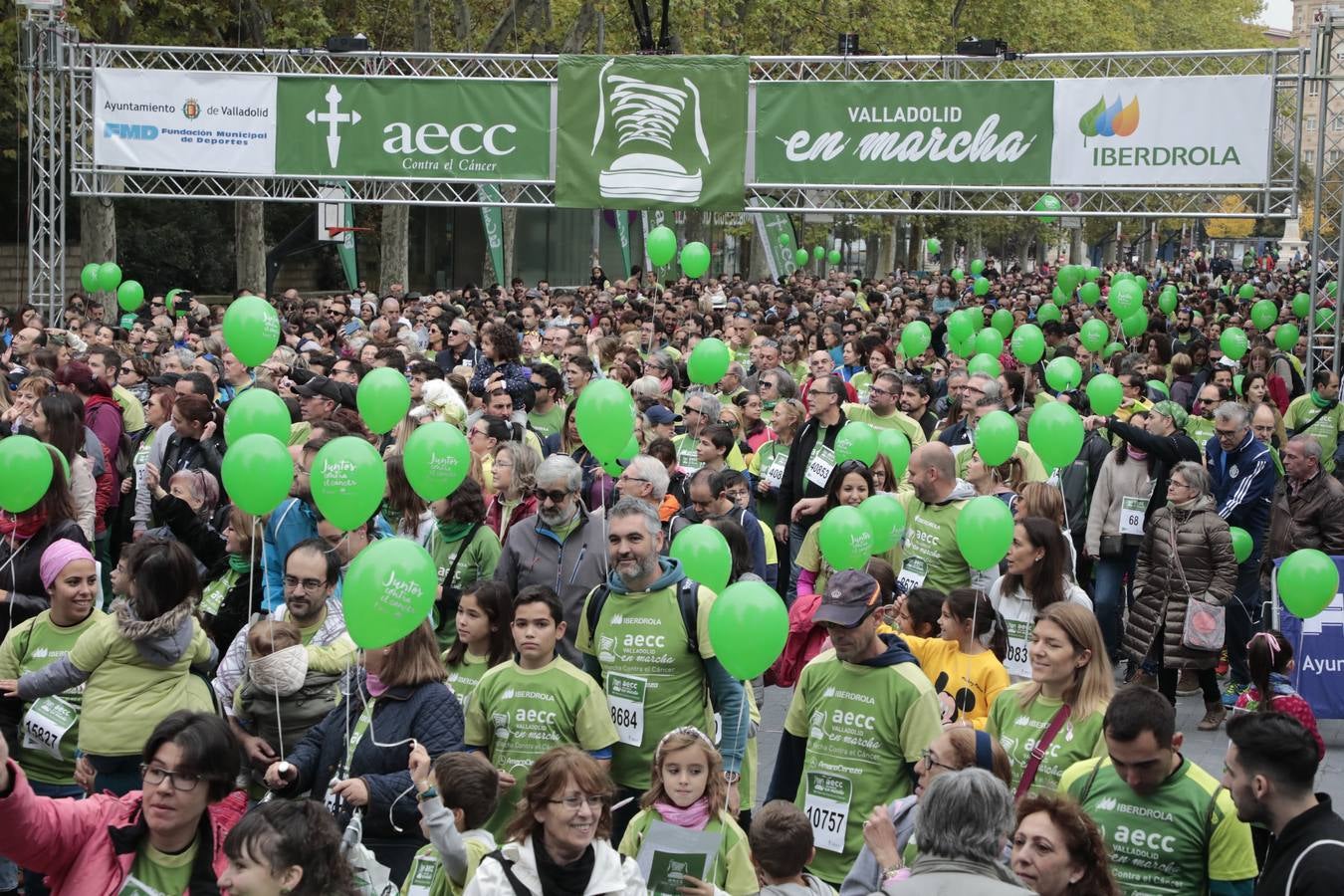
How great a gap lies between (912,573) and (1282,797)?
11.8 feet

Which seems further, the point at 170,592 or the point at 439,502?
the point at 439,502

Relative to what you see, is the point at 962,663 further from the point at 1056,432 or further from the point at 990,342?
the point at 990,342

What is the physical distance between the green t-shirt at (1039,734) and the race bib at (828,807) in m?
0.50

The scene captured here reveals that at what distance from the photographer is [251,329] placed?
1026cm

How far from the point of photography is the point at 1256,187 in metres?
15.9

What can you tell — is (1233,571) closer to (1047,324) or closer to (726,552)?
(726,552)

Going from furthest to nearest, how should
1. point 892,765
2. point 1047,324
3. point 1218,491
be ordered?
point 1047,324
point 1218,491
point 892,765

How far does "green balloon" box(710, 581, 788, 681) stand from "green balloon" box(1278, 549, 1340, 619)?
365 cm

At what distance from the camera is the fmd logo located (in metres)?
17.9

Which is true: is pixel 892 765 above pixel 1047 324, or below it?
below

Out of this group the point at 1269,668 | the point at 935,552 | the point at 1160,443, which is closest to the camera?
the point at 1269,668

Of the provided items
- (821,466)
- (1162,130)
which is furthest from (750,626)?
(1162,130)

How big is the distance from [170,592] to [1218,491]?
6.87m

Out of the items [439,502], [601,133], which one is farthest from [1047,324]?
[439,502]
